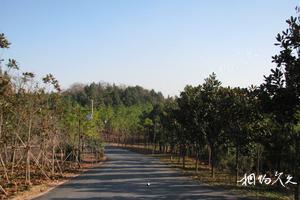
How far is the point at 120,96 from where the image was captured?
115 metres

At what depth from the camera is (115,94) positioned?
366ft

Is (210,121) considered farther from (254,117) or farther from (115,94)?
(115,94)

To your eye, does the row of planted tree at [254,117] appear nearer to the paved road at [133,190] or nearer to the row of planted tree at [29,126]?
the paved road at [133,190]

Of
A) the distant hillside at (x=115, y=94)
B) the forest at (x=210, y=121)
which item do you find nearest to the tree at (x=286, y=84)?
the forest at (x=210, y=121)

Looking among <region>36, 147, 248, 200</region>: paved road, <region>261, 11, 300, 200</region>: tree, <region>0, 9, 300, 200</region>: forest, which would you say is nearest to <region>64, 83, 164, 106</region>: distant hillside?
<region>0, 9, 300, 200</region>: forest

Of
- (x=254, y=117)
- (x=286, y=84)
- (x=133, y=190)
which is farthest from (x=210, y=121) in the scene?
(x=286, y=84)

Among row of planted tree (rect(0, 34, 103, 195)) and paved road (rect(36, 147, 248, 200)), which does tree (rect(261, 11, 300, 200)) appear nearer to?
paved road (rect(36, 147, 248, 200))

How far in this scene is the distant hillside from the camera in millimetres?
107688

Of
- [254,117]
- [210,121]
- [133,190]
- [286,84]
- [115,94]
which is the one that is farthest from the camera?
[115,94]

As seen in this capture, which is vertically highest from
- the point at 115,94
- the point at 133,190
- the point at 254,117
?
the point at 115,94

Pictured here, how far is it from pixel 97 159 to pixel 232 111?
76.6 feet

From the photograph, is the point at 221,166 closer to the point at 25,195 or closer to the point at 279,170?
the point at 279,170

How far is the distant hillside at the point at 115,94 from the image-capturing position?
10769 cm

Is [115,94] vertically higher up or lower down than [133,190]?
higher up
